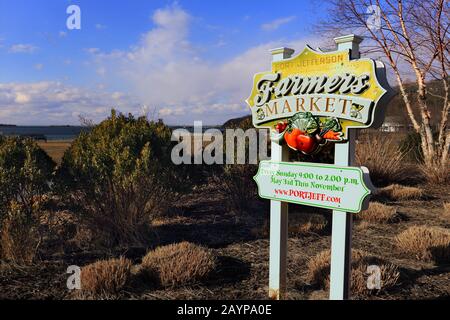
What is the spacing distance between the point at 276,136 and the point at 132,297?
209 centimetres

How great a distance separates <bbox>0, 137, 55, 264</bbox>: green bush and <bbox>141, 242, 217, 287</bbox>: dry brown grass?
4.96ft

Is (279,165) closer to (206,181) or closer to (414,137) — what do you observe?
(206,181)

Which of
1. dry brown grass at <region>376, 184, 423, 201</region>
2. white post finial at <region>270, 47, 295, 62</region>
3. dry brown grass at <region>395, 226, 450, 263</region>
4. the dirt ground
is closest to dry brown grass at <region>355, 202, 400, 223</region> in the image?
→ the dirt ground

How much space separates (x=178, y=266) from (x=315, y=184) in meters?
1.71

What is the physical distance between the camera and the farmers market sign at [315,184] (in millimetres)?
3477

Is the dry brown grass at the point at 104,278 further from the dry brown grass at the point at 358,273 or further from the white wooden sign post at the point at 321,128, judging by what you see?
the dry brown grass at the point at 358,273

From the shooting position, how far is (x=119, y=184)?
590cm

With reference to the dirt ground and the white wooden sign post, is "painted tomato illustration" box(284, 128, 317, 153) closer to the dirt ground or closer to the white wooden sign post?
the white wooden sign post

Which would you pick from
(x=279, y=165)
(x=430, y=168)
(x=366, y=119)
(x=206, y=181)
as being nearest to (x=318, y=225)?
(x=206, y=181)

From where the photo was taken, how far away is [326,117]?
3773 millimetres

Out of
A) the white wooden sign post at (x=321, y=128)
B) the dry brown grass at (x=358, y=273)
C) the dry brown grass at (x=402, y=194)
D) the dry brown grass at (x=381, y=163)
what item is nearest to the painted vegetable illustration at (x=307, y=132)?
the white wooden sign post at (x=321, y=128)

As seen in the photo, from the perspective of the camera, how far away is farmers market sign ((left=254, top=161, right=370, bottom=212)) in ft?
11.4

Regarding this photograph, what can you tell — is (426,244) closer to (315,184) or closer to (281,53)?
(315,184)

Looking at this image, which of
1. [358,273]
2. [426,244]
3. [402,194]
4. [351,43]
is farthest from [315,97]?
[402,194]
